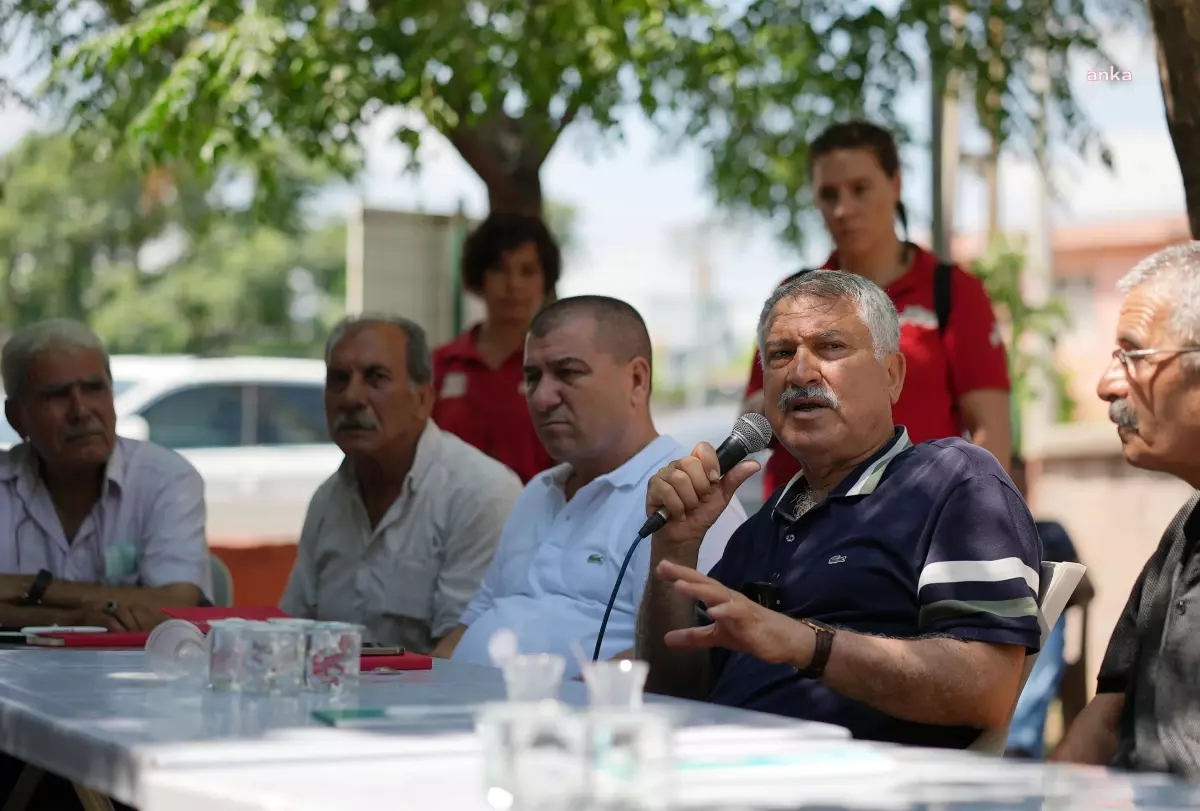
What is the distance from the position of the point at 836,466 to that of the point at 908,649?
0.66 meters

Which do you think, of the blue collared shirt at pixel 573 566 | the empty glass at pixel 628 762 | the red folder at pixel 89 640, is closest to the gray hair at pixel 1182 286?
the blue collared shirt at pixel 573 566

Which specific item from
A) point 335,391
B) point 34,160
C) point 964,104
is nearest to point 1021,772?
point 335,391

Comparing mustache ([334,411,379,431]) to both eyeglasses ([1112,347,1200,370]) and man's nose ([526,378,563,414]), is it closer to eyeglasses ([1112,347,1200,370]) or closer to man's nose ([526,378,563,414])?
man's nose ([526,378,563,414])

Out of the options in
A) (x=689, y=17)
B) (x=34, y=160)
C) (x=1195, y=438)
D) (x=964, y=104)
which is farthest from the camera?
(x=34, y=160)

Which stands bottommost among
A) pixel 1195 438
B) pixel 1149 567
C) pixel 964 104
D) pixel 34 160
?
pixel 1149 567

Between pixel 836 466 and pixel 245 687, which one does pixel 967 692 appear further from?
pixel 245 687

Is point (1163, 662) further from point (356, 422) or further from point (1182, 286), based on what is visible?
point (356, 422)

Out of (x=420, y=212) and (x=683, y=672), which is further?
(x=420, y=212)

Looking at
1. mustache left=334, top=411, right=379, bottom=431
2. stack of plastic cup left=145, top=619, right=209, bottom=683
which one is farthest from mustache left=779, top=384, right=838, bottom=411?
mustache left=334, top=411, right=379, bottom=431

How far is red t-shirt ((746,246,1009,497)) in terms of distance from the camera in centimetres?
528

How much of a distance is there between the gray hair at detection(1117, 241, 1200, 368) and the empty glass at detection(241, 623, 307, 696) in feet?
5.73

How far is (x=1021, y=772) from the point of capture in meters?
2.59

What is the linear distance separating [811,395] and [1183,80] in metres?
1.81

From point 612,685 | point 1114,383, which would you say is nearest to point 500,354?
point 1114,383
